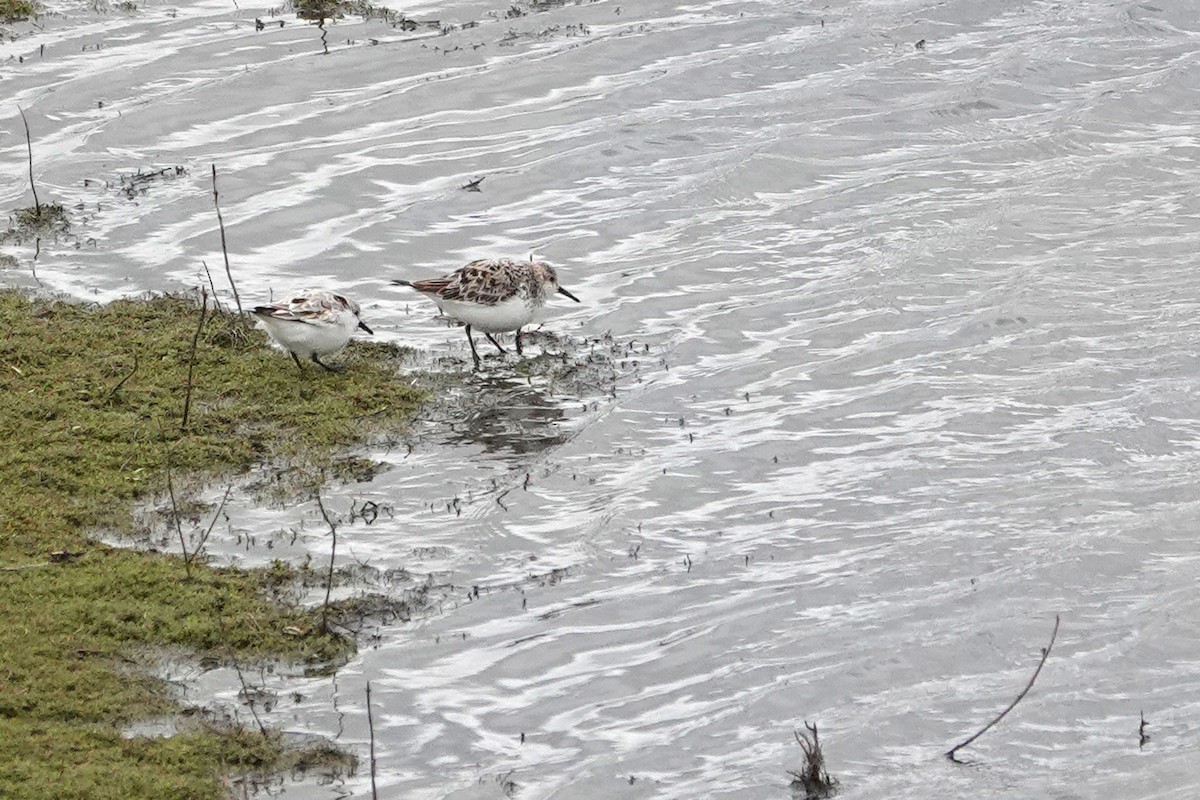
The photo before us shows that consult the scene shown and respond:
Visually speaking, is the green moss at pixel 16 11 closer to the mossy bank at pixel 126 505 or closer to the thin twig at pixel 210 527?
the mossy bank at pixel 126 505

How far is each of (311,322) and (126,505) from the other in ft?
8.24

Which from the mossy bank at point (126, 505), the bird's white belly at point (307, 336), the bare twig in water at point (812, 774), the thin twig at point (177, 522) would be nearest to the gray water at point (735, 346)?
the bare twig in water at point (812, 774)

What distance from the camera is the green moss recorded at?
841 inches

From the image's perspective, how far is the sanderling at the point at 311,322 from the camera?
1295 cm

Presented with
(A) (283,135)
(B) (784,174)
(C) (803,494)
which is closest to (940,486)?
(C) (803,494)

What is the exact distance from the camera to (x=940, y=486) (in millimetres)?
11945

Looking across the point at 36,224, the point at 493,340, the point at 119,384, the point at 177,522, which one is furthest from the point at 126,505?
the point at 36,224

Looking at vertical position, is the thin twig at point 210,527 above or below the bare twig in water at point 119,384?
below

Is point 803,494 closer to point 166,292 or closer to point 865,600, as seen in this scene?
point 865,600

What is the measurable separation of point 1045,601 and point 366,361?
20.9 ft

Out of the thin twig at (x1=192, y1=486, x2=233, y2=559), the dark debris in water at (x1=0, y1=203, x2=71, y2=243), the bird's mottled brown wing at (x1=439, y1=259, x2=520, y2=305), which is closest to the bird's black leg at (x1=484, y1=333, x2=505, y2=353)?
the bird's mottled brown wing at (x1=439, y1=259, x2=520, y2=305)

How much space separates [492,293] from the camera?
1390 cm

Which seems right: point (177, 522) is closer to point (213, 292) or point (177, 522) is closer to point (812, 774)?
point (213, 292)

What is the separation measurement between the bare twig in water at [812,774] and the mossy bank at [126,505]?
110 inches
